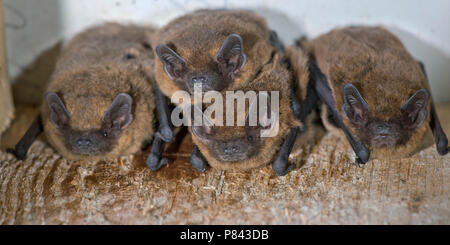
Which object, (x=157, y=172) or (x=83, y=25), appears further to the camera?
(x=83, y=25)

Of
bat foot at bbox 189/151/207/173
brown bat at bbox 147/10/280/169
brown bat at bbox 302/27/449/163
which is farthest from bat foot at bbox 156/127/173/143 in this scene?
brown bat at bbox 302/27/449/163

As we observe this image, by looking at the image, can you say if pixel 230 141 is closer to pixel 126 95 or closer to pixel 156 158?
pixel 156 158

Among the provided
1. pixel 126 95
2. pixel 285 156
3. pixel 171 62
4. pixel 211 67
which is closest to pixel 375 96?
pixel 285 156

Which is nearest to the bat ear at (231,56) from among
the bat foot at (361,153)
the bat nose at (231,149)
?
the bat nose at (231,149)

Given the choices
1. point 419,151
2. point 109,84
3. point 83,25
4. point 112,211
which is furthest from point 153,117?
point 419,151

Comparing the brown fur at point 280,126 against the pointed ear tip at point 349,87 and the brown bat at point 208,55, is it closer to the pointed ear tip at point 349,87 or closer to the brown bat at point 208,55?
the brown bat at point 208,55

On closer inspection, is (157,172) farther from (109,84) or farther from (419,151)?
(419,151)

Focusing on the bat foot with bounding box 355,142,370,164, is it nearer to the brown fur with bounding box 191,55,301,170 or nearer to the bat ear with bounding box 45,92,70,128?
the brown fur with bounding box 191,55,301,170

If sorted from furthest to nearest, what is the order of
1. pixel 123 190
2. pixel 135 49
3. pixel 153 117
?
1. pixel 135 49
2. pixel 153 117
3. pixel 123 190
